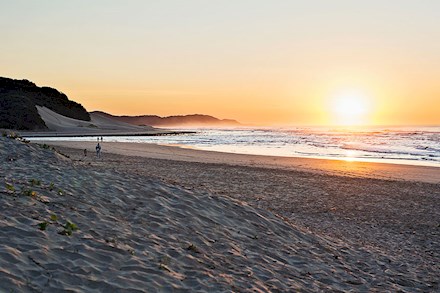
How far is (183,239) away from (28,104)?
12885 cm

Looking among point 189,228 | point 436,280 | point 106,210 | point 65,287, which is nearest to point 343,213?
point 436,280

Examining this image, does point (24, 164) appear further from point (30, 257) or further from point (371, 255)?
point (371, 255)

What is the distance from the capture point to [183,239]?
9.38m

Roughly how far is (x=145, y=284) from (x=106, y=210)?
3.71 meters

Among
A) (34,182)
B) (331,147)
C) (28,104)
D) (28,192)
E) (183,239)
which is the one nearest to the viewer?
(183,239)

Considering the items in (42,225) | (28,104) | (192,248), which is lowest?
(192,248)

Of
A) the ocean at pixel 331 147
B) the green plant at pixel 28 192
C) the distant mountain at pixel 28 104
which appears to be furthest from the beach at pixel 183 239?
the distant mountain at pixel 28 104

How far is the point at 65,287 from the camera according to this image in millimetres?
6203

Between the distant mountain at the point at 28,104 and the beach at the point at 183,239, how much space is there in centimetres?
10318

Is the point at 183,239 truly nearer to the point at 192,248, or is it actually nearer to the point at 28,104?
the point at 192,248

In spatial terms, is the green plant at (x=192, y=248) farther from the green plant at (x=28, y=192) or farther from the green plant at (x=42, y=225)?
the green plant at (x=28, y=192)

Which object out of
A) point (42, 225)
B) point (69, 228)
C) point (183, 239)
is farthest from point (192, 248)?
point (42, 225)

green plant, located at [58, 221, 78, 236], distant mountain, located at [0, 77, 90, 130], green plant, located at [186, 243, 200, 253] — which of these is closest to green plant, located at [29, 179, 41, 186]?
green plant, located at [58, 221, 78, 236]

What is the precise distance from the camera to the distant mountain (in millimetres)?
110062
